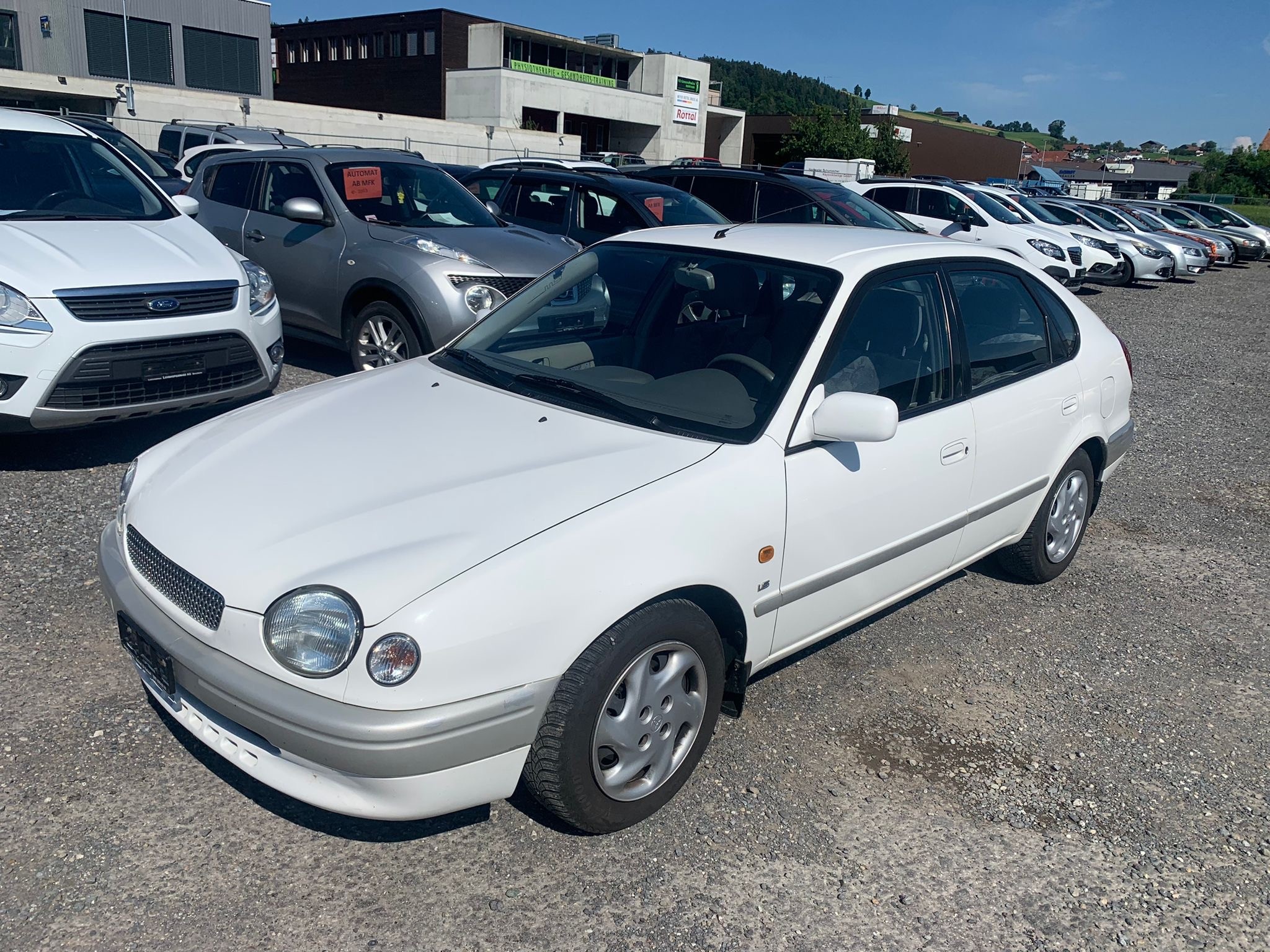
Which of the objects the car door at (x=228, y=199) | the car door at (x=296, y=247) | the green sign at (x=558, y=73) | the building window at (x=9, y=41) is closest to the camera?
the car door at (x=296, y=247)

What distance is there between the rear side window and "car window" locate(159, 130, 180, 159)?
12.2m

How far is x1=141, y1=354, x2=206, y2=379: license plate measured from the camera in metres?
5.29

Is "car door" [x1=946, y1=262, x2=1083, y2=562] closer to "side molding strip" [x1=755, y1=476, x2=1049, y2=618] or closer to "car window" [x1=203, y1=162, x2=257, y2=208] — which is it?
"side molding strip" [x1=755, y1=476, x2=1049, y2=618]

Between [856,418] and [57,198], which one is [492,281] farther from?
[856,418]

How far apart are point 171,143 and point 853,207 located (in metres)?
14.8

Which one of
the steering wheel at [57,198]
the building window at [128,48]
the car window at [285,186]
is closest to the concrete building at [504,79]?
the building window at [128,48]

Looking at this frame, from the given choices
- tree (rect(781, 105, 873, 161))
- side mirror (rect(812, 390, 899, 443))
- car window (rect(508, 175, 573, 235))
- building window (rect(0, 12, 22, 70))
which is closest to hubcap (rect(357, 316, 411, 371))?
car window (rect(508, 175, 573, 235))

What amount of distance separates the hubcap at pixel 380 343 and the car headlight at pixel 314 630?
4737mm

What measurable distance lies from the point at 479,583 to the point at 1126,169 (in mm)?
121736

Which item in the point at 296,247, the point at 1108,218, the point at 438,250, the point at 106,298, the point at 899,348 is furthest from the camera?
the point at 1108,218

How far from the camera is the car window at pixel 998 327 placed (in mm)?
3973

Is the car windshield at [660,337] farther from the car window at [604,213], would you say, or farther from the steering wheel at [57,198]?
the car window at [604,213]

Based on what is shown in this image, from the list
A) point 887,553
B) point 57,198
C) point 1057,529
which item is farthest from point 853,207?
point 887,553

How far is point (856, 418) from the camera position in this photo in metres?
3.03
